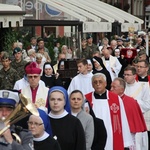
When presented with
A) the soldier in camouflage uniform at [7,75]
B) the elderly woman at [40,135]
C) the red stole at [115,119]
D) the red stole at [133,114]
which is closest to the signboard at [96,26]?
the soldier in camouflage uniform at [7,75]

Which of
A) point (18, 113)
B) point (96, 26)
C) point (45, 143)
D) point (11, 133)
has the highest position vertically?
point (96, 26)

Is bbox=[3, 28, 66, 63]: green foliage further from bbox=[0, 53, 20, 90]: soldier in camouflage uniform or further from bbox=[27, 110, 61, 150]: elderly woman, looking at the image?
bbox=[27, 110, 61, 150]: elderly woman

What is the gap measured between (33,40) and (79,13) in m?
3.84

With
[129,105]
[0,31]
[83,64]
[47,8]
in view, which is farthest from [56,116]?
[47,8]

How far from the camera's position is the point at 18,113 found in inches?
249

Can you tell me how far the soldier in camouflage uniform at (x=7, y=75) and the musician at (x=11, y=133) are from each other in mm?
8092

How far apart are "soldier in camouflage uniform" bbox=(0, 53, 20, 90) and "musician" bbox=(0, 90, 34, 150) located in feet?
26.5

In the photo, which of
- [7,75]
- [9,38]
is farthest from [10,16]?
[7,75]

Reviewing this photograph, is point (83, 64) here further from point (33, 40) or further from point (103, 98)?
point (33, 40)

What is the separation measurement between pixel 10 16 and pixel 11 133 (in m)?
14.4

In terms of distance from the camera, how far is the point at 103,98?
35.8ft

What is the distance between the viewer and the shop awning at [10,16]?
20.0m

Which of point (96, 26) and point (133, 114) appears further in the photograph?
point (96, 26)

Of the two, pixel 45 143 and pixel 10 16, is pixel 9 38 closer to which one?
pixel 10 16
